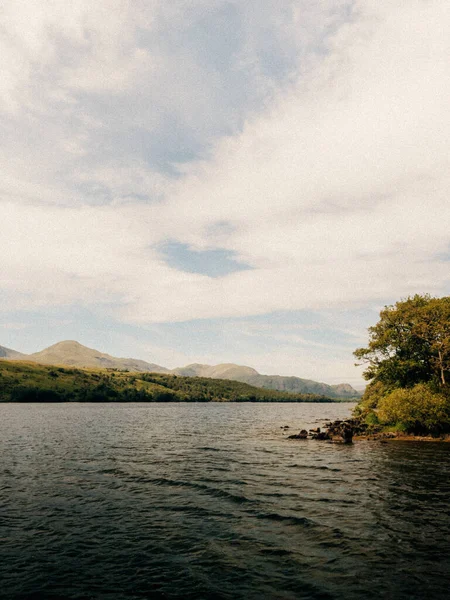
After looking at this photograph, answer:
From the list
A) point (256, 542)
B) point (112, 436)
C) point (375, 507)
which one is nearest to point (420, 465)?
point (375, 507)

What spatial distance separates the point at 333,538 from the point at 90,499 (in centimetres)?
1907

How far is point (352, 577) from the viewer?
59.0ft

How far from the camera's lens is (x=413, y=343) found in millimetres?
76375

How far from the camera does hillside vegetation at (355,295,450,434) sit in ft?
207

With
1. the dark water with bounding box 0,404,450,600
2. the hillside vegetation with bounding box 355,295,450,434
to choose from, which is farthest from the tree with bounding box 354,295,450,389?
the dark water with bounding box 0,404,450,600

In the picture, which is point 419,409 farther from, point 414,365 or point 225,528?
point 225,528

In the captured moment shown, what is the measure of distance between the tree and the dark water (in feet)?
103

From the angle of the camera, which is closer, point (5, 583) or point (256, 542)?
point (5, 583)

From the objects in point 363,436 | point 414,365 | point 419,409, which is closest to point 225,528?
point 419,409

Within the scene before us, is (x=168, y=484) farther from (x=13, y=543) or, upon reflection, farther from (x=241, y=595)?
(x=241, y=595)

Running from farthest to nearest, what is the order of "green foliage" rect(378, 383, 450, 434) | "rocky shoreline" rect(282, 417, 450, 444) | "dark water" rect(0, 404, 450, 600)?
"rocky shoreline" rect(282, 417, 450, 444)
"green foliage" rect(378, 383, 450, 434)
"dark water" rect(0, 404, 450, 600)

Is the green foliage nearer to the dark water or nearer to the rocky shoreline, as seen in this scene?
the rocky shoreline

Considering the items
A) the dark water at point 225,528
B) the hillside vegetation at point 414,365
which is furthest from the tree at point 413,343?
the dark water at point 225,528

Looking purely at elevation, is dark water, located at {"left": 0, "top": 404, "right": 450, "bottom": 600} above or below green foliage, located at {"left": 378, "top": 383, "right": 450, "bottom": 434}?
below
